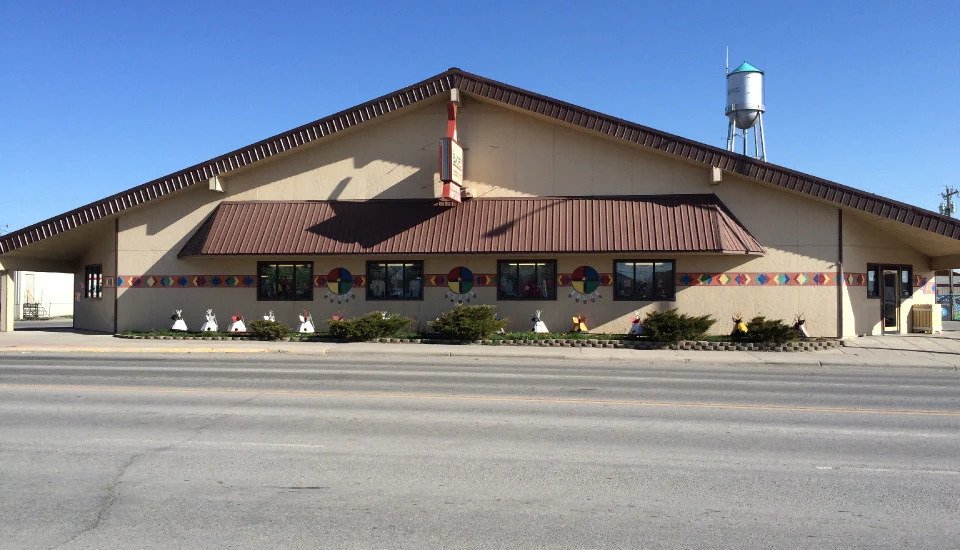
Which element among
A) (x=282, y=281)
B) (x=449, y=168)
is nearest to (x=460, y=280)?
(x=449, y=168)

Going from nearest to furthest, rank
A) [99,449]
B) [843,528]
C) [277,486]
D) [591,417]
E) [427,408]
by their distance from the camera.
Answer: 1. [843,528]
2. [277,486]
3. [99,449]
4. [591,417]
5. [427,408]

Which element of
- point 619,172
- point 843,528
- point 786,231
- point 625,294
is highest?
point 619,172

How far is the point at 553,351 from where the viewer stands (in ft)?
69.1

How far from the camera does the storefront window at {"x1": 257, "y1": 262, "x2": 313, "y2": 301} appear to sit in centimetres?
2598

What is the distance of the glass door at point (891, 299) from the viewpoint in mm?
25016

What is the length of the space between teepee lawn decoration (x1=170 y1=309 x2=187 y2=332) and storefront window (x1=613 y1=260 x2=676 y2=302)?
14936mm

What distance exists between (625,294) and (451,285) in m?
5.90

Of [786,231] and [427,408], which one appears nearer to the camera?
[427,408]

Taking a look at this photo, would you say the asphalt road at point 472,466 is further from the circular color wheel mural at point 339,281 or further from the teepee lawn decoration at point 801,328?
the circular color wheel mural at point 339,281

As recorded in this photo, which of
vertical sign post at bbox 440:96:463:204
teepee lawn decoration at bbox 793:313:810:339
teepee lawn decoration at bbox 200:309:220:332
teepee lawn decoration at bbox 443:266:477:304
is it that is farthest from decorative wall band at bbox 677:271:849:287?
teepee lawn decoration at bbox 200:309:220:332

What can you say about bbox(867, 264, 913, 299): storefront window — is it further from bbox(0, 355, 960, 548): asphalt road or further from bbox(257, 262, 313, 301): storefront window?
bbox(257, 262, 313, 301): storefront window

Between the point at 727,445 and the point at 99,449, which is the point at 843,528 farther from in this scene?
the point at 99,449

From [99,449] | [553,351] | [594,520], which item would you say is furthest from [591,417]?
[553,351]

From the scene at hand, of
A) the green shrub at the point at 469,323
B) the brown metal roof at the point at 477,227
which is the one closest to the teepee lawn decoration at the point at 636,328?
the brown metal roof at the point at 477,227
